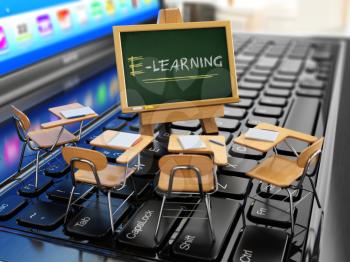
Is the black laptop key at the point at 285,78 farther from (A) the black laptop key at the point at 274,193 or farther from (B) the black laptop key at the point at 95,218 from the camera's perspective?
(B) the black laptop key at the point at 95,218

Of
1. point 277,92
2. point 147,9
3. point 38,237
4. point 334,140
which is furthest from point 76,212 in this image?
point 147,9

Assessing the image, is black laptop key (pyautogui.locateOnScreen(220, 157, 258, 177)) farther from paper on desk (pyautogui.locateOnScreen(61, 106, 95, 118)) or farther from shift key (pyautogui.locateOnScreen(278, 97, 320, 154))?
paper on desk (pyautogui.locateOnScreen(61, 106, 95, 118))

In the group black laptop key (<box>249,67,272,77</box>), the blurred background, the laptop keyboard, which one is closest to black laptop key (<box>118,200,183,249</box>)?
the laptop keyboard

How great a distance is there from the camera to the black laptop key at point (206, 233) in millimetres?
520

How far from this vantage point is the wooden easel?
2.52ft

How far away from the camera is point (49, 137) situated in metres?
0.71

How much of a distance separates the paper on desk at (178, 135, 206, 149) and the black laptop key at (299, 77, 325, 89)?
517 mm

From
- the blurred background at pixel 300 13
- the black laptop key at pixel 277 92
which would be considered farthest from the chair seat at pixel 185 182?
the blurred background at pixel 300 13

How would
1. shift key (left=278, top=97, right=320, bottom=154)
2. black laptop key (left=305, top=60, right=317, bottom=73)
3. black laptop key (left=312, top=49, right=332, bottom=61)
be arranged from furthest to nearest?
black laptop key (left=312, top=49, right=332, bottom=61), black laptop key (left=305, top=60, right=317, bottom=73), shift key (left=278, top=97, right=320, bottom=154)

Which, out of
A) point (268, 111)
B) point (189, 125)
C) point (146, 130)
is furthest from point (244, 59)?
point (146, 130)

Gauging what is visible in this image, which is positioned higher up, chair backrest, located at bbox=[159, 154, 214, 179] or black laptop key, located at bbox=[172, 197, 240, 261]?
chair backrest, located at bbox=[159, 154, 214, 179]

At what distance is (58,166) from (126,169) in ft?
0.38

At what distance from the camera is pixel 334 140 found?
0.85 meters

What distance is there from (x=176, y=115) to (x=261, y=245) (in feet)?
0.98
